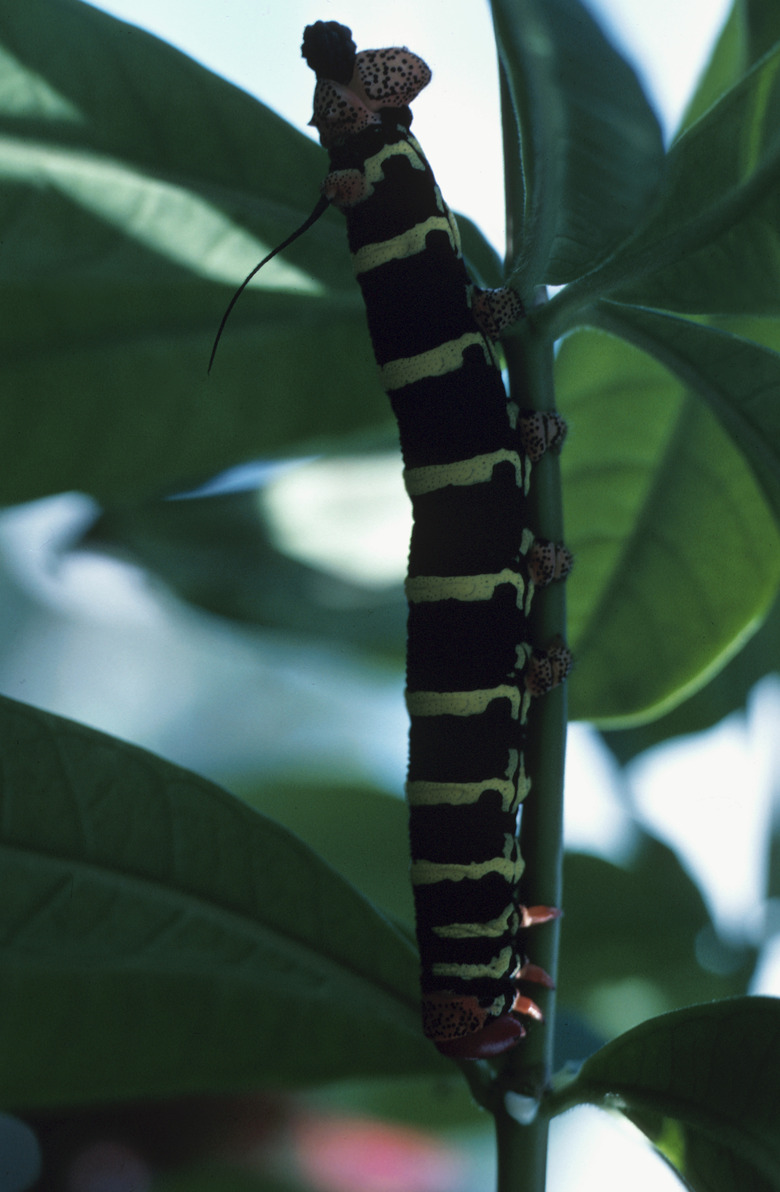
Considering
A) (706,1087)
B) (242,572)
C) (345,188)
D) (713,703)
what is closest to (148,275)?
(345,188)

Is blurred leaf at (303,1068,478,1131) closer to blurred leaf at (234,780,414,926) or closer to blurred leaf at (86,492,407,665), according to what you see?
blurred leaf at (234,780,414,926)

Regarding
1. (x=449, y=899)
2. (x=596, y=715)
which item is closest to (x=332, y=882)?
(x=449, y=899)

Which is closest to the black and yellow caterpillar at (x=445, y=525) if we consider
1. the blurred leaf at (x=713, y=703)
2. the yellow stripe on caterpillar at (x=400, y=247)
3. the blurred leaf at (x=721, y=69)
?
the yellow stripe on caterpillar at (x=400, y=247)

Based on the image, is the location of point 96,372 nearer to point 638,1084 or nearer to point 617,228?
point 617,228

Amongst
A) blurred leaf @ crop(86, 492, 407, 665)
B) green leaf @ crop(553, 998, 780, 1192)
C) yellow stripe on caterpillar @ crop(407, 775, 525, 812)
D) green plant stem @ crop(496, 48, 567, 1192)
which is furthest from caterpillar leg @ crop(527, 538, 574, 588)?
blurred leaf @ crop(86, 492, 407, 665)

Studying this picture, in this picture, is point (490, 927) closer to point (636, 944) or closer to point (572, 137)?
point (636, 944)

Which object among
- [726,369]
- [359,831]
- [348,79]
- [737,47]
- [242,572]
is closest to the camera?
[726,369]
